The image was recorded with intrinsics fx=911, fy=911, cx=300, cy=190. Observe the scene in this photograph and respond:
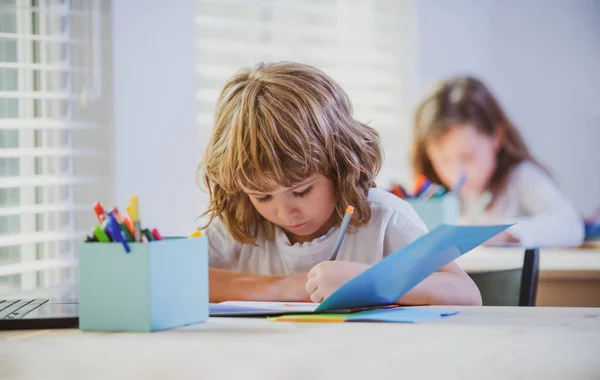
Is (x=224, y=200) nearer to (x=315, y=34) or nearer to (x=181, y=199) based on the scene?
(x=181, y=199)

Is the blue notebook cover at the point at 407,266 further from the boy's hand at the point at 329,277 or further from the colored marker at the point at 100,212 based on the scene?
the colored marker at the point at 100,212

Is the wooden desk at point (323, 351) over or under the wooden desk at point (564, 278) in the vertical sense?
over

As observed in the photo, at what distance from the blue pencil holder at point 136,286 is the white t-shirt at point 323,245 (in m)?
0.55

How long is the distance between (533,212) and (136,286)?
282cm

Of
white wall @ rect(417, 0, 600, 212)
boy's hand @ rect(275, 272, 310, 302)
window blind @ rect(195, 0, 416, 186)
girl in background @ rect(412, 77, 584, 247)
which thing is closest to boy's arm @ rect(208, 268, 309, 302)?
boy's hand @ rect(275, 272, 310, 302)

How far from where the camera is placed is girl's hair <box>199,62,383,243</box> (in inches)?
57.1

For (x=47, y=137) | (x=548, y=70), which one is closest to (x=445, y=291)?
(x=47, y=137)

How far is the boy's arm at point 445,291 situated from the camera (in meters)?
1.33

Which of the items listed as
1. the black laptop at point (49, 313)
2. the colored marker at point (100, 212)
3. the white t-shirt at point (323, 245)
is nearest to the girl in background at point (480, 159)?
the white t-shirt at point (323, 245)

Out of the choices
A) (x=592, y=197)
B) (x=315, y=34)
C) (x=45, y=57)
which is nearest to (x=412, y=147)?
(x=315, y=34)

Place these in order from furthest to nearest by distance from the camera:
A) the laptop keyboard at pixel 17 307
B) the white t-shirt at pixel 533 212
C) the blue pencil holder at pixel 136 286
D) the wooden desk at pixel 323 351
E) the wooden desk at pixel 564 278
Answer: the white t-shirt at pixel 533 212 → the wooden desk at pixel 564 278 → the laptop keyboard at pixel 17 307 → the blue pencil holder at pixel 136 286 → the wooden desk at pixel 323 351

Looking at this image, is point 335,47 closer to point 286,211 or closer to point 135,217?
point 286,211

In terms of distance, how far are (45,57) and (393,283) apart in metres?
1.62

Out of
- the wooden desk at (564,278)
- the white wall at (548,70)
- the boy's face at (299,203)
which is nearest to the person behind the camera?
the boy's face at (299,203)
